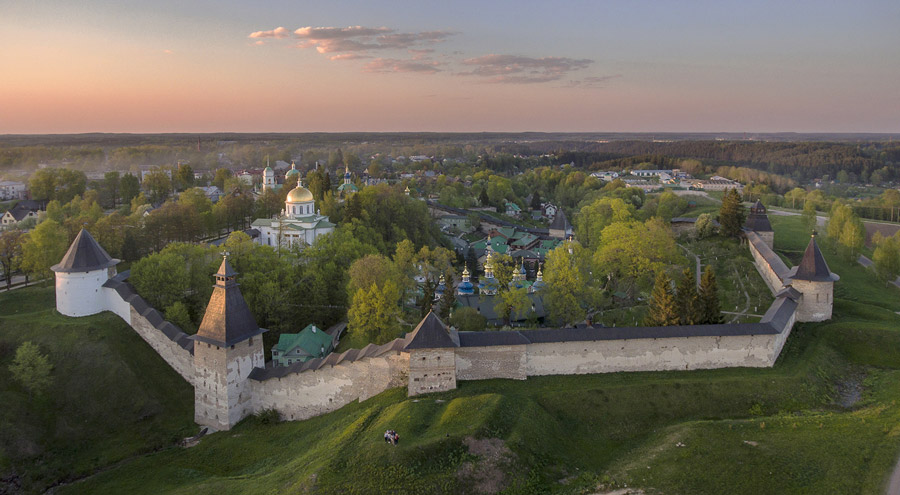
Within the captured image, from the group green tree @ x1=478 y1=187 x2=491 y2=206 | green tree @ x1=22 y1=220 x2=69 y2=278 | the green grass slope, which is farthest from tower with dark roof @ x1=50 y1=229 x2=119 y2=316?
green tree @ x1=478 y1=187 x2=491 y2=206

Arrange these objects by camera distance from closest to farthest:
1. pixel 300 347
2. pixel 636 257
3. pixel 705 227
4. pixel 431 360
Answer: pixel 431 360
pixel 300 347
pixel 636 257
pixel 705 227

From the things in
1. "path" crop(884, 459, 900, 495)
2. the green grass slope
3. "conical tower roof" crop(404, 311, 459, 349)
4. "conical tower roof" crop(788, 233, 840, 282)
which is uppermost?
"conical tower roof" crop(788, 233, 840, 282)

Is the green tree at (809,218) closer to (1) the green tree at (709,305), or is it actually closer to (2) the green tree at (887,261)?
(2) the green tree at (887,261)

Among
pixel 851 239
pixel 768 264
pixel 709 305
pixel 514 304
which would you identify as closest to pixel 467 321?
pixel 514 304

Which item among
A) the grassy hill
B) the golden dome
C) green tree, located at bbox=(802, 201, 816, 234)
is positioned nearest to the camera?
the grassy hill

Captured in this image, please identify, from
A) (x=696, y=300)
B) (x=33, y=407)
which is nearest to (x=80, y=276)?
(x=33, y=407)

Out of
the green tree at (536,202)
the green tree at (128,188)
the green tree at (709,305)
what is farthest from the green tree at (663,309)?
the green tree at (536,202)

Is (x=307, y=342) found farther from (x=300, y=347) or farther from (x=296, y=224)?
(x=296, y=224)

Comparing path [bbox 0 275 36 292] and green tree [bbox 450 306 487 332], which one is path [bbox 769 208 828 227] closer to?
green tree [bbox 450 306 487 332]
